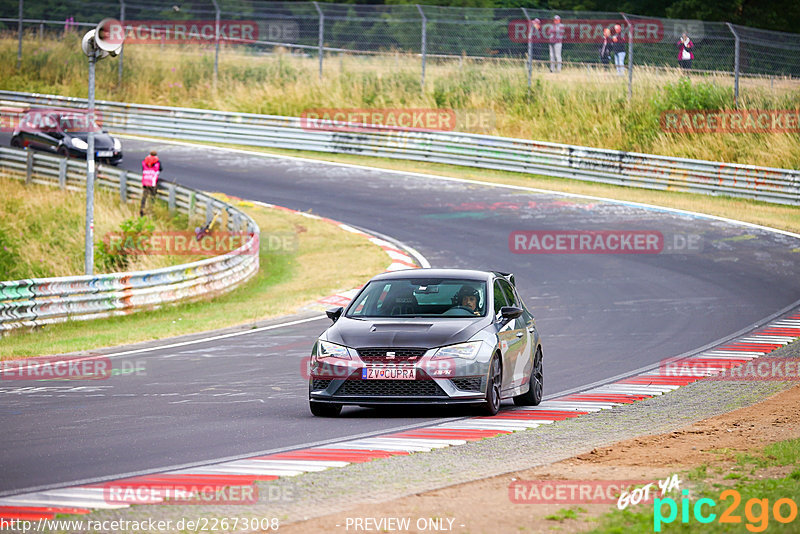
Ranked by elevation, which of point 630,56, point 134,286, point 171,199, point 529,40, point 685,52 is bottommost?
point 134,286

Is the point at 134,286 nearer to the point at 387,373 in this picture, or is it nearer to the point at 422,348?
the point at 387,373

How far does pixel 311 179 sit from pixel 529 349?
Result: 24186 millimetres

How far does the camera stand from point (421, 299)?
1205 cm

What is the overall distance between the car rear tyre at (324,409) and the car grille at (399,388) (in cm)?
45

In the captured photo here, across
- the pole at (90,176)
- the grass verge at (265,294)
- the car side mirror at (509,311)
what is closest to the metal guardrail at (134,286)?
the grass verge at (265,294)

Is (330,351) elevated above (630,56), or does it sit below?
below

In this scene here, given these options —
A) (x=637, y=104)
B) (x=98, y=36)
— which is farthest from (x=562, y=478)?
(x=637, y=104)

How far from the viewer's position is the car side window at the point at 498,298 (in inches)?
474

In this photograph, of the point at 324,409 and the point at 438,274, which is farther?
the point at 438,274

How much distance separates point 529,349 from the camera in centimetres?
1238

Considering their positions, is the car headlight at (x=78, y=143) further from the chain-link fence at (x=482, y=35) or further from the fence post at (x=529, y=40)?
the fence post at (x=529, y=40)

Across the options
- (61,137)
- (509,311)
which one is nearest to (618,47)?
(61,137)

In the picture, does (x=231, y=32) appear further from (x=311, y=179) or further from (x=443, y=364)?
(x=443, y=364)

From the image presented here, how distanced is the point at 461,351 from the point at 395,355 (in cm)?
63
